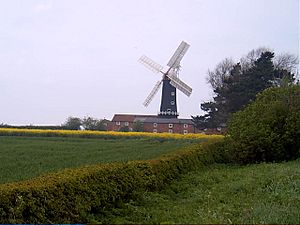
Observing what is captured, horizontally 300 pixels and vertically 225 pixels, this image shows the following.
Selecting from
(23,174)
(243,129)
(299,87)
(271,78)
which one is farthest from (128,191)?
(271,78)

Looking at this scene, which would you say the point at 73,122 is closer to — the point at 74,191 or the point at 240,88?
the point at 240,88

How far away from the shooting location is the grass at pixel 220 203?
8250 millimetres

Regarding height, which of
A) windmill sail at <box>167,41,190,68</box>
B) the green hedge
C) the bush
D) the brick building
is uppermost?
windmill sail at <box>167,41,190,68</box>

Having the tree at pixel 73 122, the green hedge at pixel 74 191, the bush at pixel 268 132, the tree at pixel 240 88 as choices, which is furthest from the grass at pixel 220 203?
the tree at pixel 73 122

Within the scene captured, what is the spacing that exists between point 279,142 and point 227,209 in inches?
512

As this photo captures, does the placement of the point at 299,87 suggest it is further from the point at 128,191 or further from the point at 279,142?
the point at 128,191

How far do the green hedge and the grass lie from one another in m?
0.29

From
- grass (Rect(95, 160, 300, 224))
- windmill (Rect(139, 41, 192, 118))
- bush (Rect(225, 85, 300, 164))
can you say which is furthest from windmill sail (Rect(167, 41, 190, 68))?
grass (Rect(95, 160, 300, 224))

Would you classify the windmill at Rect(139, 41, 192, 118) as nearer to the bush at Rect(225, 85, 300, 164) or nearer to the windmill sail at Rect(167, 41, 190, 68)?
the windmill sail at Rect(167, 41, 190, 68)

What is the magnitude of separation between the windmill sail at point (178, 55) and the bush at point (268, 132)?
33675 mm

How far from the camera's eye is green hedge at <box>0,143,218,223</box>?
7371 mm

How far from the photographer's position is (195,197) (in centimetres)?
1151

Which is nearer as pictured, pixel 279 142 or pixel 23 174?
pixel 23 174

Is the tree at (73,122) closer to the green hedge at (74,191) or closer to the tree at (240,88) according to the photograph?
the tree at (240,88)
